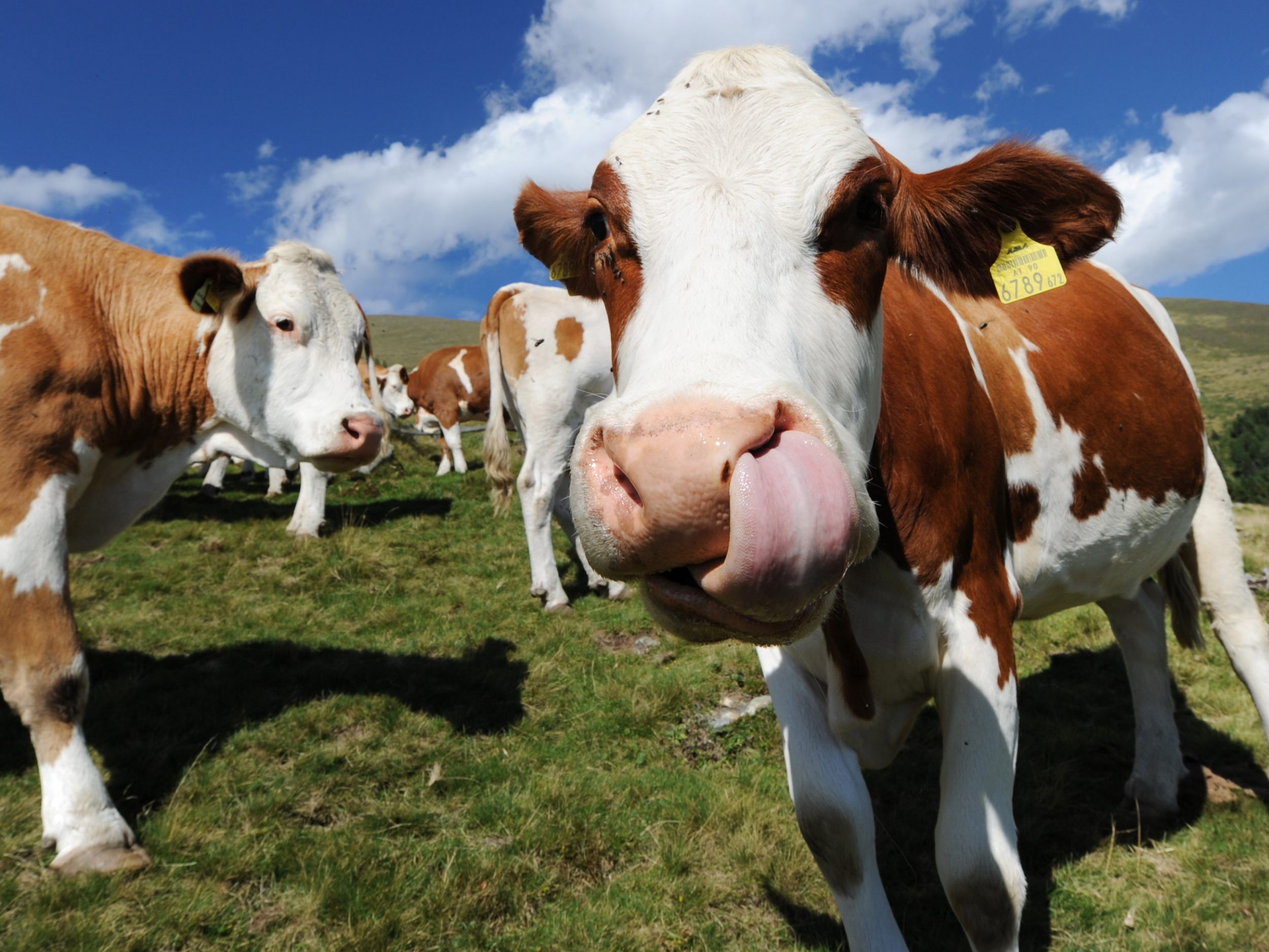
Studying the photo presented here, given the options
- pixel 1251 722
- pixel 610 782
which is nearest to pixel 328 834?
pixel 610 782

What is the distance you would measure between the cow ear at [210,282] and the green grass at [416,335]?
70666 mm

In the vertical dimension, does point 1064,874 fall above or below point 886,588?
below

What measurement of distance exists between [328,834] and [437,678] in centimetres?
176

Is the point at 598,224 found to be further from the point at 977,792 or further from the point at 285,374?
the point at 285,374

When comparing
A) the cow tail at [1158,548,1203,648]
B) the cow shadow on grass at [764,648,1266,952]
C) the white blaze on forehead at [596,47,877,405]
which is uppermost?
the white blaze on forehead at [596,47,877,405]

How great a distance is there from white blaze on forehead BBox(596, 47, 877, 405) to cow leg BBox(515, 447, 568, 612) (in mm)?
4955

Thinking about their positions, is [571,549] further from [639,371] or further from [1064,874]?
[639,371]

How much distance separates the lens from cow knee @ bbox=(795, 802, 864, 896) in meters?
2.29

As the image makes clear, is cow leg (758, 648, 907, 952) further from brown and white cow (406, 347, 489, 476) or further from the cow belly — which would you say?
brown and white cow (406, 347, 489, 476)

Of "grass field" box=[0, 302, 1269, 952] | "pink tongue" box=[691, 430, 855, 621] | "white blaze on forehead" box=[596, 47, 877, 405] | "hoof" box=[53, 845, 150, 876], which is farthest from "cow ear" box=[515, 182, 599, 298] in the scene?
"hoof" box=[53, 845, 150, 876]

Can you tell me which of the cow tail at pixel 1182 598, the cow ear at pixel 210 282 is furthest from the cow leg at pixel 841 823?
the cow ear at pixel 210 282

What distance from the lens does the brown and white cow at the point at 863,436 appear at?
4.17 ft

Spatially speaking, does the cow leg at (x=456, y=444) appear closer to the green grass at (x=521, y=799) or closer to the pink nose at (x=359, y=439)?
the green grass at (x=521, y=799)

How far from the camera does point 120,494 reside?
4191mm
